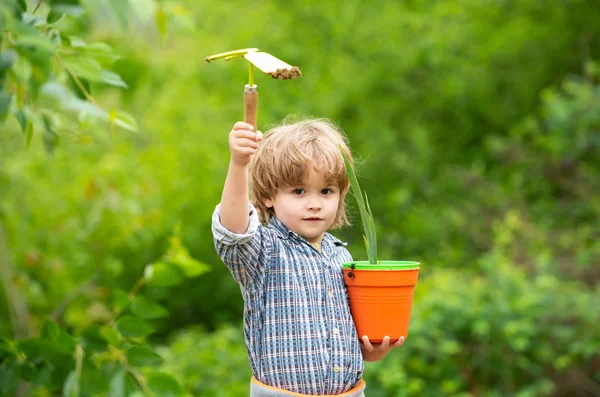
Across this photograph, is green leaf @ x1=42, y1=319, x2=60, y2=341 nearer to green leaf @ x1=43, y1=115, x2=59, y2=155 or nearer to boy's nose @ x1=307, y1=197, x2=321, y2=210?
green leaf @ x1=43, y1=115, x2=59, y2=155

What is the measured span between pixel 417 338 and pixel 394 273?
2816 millimetres

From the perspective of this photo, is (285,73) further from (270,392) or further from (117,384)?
(117,384)

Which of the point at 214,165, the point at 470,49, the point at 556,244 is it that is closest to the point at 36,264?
the point at 214,165

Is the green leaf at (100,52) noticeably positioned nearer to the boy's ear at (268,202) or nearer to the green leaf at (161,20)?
the green leaf at (161,20)

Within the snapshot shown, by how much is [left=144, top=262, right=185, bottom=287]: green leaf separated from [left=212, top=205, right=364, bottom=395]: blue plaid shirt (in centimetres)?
63

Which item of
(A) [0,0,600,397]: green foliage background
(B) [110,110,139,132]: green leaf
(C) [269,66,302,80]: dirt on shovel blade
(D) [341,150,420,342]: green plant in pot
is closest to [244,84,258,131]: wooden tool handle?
(C) [269,66,302,80]: dirt on shovel blade

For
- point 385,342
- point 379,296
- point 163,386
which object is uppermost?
point 379,296

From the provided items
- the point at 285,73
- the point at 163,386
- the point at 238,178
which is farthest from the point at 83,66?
the point at 163,386

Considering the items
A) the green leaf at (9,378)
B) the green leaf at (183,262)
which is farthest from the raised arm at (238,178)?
the green leaf at (9,378)

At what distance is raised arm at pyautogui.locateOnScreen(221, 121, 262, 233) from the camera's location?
1.83 metres

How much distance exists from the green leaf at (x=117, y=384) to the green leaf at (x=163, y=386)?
7 centimetres

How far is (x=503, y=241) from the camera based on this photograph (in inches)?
227

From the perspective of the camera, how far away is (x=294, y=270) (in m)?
2.04

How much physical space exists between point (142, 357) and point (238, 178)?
751 mm
